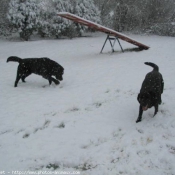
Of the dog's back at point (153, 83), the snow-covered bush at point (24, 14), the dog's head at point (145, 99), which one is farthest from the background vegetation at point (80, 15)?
the dog's head at point (145, 99)

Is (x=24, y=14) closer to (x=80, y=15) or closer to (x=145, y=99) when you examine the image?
(x=80, y=15)

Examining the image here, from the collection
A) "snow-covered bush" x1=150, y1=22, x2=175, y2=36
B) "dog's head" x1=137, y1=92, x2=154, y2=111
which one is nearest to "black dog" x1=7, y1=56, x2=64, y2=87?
"dog's head" x1=137, y1=92, x2=154, y2=111

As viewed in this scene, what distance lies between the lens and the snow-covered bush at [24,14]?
15656mm

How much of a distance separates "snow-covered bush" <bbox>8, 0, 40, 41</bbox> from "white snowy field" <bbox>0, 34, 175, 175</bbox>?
9.28 meters

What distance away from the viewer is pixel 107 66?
891 cm

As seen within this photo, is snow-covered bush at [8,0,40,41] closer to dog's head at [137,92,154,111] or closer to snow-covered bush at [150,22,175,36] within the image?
snow-covered bush at [150,22,175,36]

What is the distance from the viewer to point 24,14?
51.8ft

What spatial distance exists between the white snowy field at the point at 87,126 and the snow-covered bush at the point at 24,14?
30.4ft

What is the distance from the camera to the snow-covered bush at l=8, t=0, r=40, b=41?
1566 cm

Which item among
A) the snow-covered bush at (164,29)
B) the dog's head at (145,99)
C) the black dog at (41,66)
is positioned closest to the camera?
the dog's head at (145,99)

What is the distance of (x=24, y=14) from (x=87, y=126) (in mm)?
14159

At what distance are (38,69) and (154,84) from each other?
13.4ft

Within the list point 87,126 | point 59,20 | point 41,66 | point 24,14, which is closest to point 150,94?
point 87,126

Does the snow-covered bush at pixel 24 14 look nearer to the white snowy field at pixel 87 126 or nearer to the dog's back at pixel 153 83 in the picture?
the white snowy field at pixel 87 126
